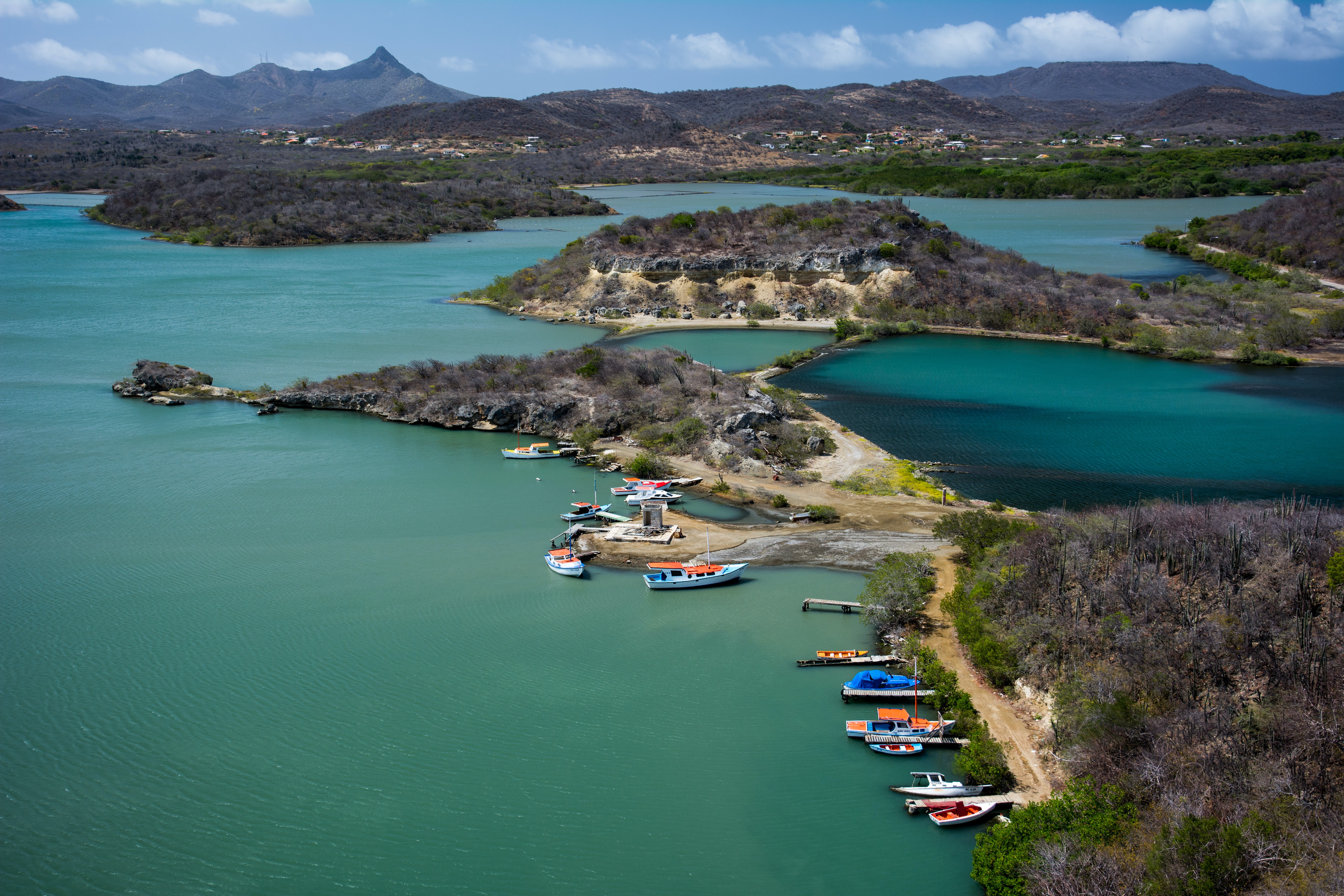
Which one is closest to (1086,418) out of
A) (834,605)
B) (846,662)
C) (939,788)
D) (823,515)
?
(823,515)

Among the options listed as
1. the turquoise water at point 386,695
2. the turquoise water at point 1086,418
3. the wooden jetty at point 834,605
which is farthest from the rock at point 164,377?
the wooden jetty at point 834,605

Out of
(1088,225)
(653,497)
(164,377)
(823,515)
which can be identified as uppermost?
(1088,225)

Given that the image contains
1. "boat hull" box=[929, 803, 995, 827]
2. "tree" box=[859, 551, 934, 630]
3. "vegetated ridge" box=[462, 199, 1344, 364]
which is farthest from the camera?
"vegetated ridge" box=[462, 199, 1344, 364]

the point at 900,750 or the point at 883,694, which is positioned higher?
the point at 883,694

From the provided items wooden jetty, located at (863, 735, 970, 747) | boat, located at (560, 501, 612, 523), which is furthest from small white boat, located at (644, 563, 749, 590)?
wooden jetty, located at (863, 735, 970, 747)

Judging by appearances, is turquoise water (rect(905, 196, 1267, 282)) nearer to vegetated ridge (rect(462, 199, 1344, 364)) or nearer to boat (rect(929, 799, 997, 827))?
vegetated ridge (rect(462, 199, 1344, 364))

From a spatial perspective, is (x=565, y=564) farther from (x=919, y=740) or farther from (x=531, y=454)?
(x=919, y=740)
